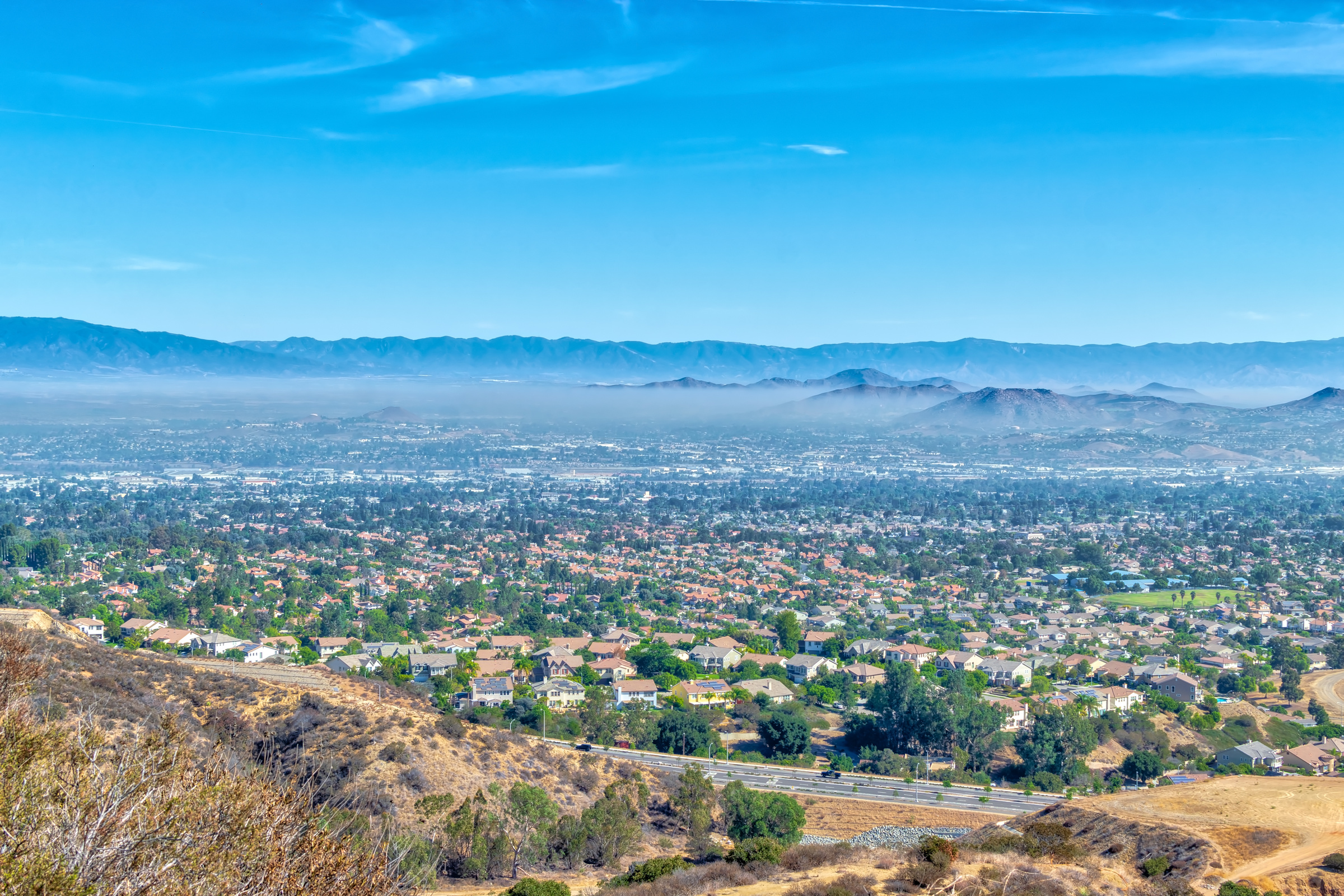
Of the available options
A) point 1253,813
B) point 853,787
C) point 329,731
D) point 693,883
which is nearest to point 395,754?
point 329,731

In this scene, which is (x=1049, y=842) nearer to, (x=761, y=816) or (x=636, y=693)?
(x=761, y=816)

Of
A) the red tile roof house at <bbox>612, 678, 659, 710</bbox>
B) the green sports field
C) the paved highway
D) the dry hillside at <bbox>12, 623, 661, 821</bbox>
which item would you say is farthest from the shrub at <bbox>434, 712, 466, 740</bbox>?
the green sports field

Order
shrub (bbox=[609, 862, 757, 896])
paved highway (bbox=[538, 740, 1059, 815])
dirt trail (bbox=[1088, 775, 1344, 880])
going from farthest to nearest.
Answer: paved highway (bbox=[538, 740, 1059, 815])
dirt trail (bbox=[1088, 775, 1344, 880])
shrub (bbox=[609, 862, 757, 896])

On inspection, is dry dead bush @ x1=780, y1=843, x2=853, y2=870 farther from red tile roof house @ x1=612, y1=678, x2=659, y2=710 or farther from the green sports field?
the green sports field

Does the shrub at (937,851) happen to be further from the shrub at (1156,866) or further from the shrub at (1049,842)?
the shrub at (1156,866)

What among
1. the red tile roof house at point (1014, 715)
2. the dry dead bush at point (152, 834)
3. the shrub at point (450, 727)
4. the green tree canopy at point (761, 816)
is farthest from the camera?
the red tile roof house at point (1014, 715)

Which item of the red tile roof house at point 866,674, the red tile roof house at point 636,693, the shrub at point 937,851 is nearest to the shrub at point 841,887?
the shrub at point 937,851
